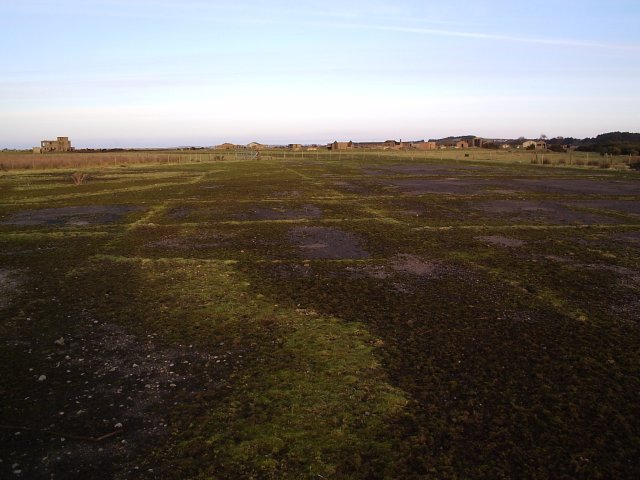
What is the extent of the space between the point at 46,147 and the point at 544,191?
128m

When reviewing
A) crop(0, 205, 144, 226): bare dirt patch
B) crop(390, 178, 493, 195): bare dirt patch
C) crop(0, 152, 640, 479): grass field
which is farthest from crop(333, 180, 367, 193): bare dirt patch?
crop(0, 152, 640, 479): grass field

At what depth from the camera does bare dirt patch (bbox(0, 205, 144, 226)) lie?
14079mm

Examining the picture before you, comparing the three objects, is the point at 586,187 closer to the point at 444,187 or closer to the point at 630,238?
the point at 444,187

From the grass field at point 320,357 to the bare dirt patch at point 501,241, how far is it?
0.12 metres

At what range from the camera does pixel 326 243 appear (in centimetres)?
1095

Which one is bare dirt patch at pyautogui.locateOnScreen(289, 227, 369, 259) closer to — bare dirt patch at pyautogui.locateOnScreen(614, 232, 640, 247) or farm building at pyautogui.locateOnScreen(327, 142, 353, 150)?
bare dirt patch at pyautogui.locateOnScreen(614, 232, 640, 247)

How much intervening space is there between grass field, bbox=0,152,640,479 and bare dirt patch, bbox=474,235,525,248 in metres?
0.12

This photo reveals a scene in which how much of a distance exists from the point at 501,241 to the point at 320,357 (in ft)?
24.1

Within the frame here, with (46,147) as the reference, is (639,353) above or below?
below

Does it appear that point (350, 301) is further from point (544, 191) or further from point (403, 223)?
point (544, 191)

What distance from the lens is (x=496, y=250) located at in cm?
1011

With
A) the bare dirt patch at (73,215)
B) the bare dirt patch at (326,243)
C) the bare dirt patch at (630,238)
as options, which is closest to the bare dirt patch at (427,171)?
the bare dirt patch at (73,215)

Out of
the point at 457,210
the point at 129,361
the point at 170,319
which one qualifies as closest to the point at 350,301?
the point at 170,319

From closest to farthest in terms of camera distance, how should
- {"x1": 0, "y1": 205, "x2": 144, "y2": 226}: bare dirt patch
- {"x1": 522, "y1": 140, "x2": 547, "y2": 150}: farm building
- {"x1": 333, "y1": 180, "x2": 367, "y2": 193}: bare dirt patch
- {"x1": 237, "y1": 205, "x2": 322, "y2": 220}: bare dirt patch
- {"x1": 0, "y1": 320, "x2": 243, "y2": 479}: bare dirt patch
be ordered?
{"x1": 0, "y1": 320, "x2": 243, "y2": 479}: bare dirt patch < {"x1": 0, "y1": 205, "x2": 144, "y2": 226}: bare dirt patch < {"x1": 237, "y1": 205, "x2": 322, "y2": 220}: bare dirt patch < {"x1": 333, "y1": 180, "x2": 367, "y2": 193}: bare dirt patch < {"x1": 522, "y1": 140, "x2": 547, "y2": 150}: farm building
